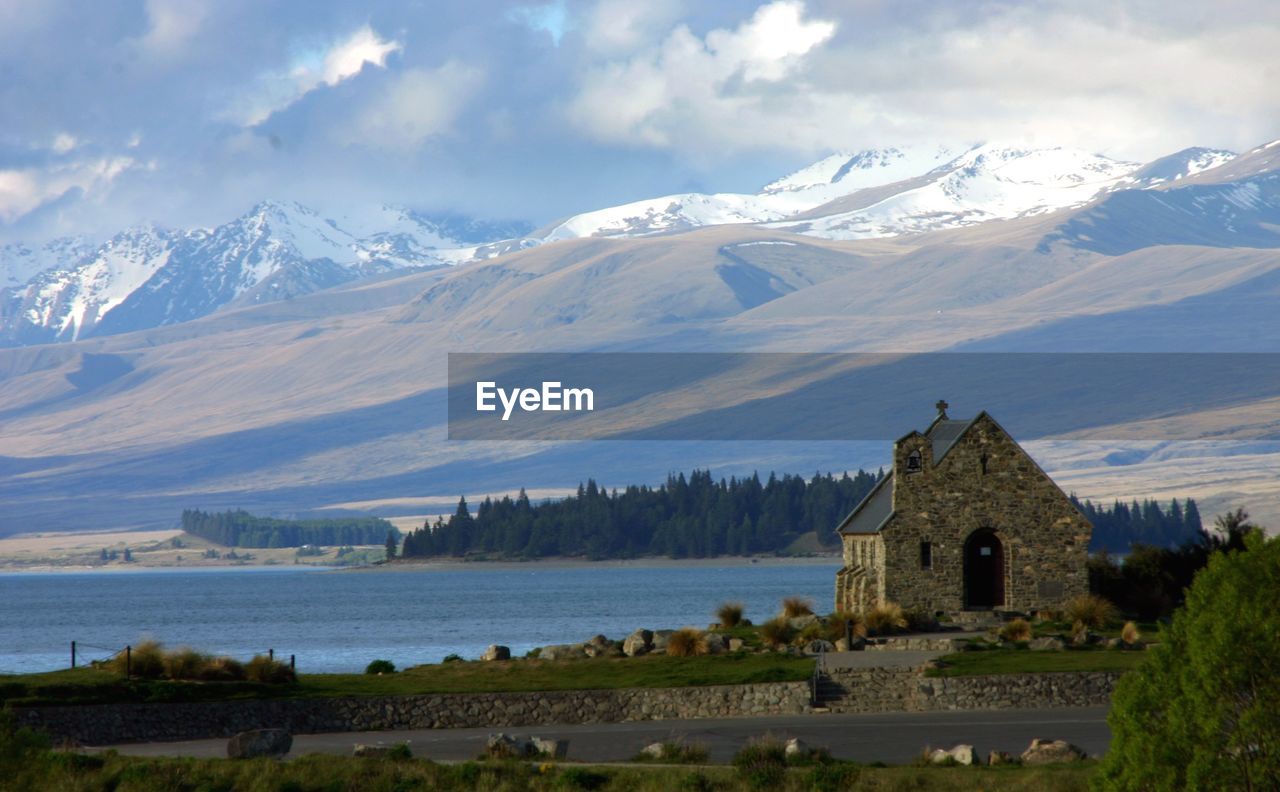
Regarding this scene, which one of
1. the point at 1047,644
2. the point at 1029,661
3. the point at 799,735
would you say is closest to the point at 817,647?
the point at 1047,644

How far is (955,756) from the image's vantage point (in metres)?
37.1

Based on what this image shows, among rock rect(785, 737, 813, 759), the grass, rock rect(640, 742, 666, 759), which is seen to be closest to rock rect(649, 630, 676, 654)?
the grass

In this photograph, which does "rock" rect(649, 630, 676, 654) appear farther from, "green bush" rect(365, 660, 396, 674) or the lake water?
the lake water

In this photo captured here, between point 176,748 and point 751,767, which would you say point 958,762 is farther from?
point 176,748

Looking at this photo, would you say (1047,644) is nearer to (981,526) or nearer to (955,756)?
(981,526)

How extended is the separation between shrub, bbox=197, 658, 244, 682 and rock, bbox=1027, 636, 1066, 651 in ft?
71.3

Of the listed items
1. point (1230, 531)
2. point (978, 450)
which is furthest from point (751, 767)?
point (1230, 531)

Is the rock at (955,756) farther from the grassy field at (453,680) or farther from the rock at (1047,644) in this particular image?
the rock at (1047,644)

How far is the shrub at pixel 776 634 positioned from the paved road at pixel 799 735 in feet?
31.3

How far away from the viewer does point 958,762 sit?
120ft

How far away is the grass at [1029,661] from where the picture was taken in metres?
49.0

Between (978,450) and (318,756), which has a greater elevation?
(978,450)

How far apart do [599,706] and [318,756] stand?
11.8 m

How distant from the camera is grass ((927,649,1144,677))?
49.0 m
